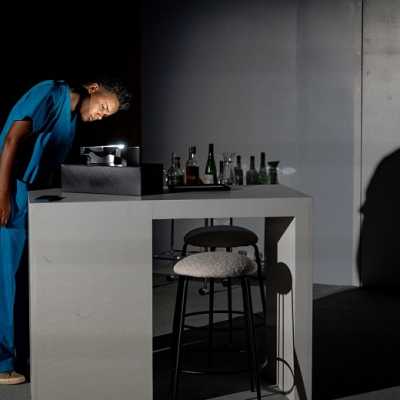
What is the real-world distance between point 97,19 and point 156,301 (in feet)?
6.43

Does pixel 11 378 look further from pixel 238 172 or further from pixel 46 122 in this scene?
pixel 238 172

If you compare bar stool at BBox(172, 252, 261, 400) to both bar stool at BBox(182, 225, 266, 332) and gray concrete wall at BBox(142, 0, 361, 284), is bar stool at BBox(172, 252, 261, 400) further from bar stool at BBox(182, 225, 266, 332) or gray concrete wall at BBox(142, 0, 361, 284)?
gray concrete wall at BBox(142, 0, 361, 284)

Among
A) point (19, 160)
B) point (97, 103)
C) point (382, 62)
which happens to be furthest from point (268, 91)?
point (19, 160)

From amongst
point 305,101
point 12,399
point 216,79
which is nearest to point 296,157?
point 305,101

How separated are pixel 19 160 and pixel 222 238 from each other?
3.20ft

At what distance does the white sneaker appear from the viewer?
334 cm

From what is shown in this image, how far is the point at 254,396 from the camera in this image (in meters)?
3.20

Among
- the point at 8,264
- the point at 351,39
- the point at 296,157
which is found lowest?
the point at 8,264

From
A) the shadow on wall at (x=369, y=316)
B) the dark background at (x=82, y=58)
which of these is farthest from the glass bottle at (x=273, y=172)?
the dark background at (x=82, y=58)

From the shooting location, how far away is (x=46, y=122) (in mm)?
3400

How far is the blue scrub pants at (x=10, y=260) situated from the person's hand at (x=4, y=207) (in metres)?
0.02

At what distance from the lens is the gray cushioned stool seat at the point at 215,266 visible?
9.00 feet

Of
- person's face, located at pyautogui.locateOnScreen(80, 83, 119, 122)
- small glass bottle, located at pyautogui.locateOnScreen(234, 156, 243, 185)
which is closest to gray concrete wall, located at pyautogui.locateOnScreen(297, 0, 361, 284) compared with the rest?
small glass bottle, located at pyautogui.locateOnScreen(234, 156, 243, 185)

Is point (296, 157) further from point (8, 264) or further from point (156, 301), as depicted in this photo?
point (8, 264)
